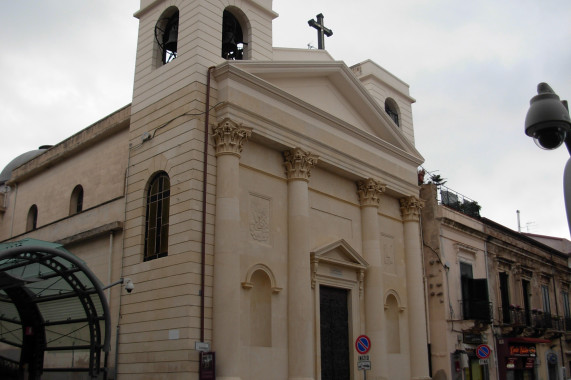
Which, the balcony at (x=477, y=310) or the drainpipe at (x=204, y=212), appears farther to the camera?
the balcony at (x=477, y=310)

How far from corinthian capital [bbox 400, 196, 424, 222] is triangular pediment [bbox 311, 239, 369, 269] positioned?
11.3ft

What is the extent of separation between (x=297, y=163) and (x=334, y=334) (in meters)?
5.24

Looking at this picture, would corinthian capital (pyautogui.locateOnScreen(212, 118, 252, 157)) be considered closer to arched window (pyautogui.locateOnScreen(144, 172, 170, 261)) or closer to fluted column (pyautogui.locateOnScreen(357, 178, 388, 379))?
arched window (pyautogui.locateOnScreen(144, 172, 170, 261))

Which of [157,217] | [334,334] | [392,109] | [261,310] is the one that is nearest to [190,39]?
[157,217]

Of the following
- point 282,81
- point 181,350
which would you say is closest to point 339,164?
point 282,81

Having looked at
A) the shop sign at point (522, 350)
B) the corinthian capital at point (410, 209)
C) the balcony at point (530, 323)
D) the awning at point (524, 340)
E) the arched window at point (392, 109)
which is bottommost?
the shop sign at point (522, 350)

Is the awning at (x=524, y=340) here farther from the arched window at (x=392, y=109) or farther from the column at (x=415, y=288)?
the arched window at (x=392, y=109)

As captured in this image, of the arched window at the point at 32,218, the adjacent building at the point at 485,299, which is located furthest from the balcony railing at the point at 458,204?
the arched window at the point at 32,218

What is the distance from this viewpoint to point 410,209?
Answer: 2286 centimetres

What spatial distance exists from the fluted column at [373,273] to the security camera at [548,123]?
15.4m

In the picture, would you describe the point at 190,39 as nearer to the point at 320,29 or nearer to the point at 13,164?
the point at 320,29

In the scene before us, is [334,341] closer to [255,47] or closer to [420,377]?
[420,377]

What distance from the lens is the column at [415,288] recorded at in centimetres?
2128

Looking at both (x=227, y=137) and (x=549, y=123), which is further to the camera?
(x=227, y=137)
